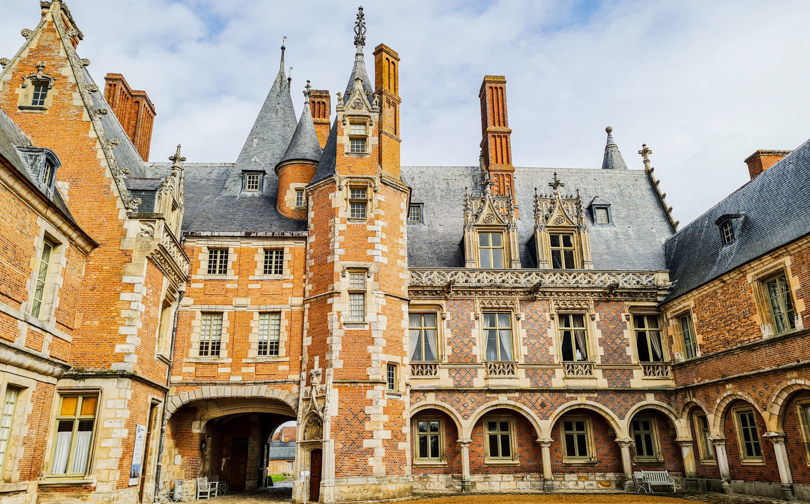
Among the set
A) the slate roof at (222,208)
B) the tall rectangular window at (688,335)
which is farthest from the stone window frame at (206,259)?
the tall rectangular window at (688,335)

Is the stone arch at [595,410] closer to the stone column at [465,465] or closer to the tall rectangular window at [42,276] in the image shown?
the stone column at [465,465]

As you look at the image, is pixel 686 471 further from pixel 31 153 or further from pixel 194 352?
pixel 31 153

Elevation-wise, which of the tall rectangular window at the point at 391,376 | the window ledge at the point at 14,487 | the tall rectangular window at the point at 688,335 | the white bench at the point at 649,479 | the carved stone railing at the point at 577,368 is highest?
the tall rectangular window at the point at 688,335

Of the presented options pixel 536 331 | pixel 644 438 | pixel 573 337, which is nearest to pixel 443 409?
pixel 536 331

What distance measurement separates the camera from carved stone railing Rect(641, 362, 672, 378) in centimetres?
2033

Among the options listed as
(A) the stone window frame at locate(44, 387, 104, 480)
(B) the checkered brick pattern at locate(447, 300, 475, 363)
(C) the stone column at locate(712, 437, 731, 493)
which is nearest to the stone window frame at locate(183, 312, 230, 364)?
(A) the stone window frame at locate(44, 387, 104, 480)

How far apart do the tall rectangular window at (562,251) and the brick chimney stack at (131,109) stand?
17.7 meters

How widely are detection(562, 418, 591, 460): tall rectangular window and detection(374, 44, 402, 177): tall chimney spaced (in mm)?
10693

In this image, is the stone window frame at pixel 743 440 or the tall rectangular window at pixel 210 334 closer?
the stone window frame at pixel 743 440

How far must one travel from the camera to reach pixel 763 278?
1638 cm

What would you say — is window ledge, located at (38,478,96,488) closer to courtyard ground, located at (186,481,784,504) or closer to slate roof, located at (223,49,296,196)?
courtyard ground, located at (186,481,784,504)

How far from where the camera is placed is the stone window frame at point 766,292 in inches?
594

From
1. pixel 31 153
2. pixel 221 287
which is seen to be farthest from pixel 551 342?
pixel 31 153

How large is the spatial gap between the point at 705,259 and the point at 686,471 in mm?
7016
